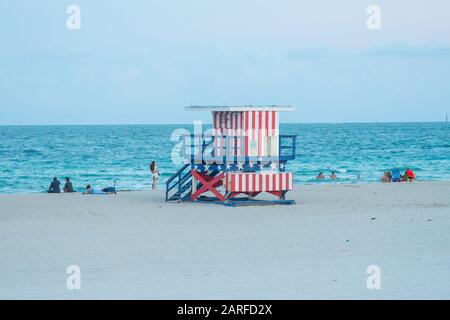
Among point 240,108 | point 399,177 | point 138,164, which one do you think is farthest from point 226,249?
point 138,164

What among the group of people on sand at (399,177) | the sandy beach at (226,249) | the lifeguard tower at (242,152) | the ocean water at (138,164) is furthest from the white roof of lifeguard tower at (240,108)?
the ocean water at (138,164)

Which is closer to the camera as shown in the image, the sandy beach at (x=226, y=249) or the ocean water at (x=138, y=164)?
the sandy beach at (x=226, y=249)

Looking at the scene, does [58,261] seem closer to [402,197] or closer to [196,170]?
[196,170]

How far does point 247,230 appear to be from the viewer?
644 inches

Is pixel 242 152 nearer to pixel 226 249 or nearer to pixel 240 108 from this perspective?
pixel 240 108

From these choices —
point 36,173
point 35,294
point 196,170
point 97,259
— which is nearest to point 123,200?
point 196,170

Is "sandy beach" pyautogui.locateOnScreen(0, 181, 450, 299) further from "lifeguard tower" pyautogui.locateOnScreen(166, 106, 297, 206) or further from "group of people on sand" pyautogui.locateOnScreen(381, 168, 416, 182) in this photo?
"group of people on sand" pyautogui.locateOnScreen(381, 168, 416, 182)

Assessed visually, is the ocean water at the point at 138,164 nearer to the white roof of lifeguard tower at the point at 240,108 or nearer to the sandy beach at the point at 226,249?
the white roof of lifeguard tower at the point at 240,108

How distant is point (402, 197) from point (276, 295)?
571 inches

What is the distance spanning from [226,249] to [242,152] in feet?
25.3

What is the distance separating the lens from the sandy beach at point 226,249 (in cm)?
1039

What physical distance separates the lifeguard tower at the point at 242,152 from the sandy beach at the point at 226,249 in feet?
2.48

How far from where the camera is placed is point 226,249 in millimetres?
13719

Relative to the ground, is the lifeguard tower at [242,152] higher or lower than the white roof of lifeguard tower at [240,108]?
lower
